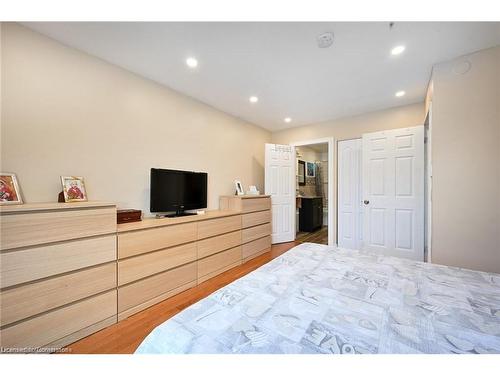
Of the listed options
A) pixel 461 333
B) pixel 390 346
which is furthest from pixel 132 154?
pixel 461 333

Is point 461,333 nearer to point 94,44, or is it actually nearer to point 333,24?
point 333,24

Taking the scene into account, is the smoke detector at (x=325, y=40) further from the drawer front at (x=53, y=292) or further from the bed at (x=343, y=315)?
the drawer front at (x=53, y=292)

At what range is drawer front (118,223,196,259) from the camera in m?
1.77

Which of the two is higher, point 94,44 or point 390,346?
point 94,44

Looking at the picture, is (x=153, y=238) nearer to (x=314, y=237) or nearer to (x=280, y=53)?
(x=280, y=53)

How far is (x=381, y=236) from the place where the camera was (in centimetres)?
322

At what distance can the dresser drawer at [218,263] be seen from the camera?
2.44 m

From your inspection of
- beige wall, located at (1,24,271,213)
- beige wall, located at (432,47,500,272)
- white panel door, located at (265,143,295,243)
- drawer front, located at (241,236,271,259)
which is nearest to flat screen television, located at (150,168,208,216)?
beige wall, located at (1,24,271,213)

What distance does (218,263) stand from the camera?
2662mm

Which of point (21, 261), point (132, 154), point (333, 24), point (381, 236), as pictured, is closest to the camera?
point (21, 261)
